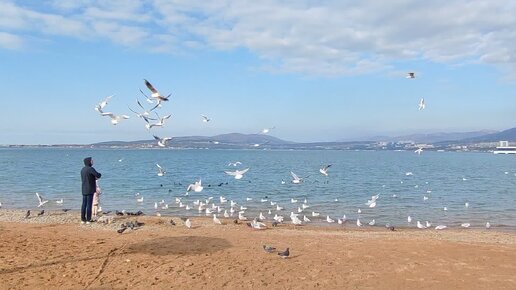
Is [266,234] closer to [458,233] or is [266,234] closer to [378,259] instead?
[378,259]

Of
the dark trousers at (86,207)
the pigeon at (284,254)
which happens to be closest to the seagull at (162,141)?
the dark trousers at (86,207)

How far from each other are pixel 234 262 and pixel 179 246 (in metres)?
2.00

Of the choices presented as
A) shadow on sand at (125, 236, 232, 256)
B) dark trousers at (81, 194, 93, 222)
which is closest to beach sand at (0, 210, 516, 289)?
shadow on sand at (125, 236, 232, 256)

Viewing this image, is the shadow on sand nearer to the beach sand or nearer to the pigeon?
the beach sand

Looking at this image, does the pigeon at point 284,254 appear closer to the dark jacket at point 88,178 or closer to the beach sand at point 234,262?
the beach sand at point 234,262

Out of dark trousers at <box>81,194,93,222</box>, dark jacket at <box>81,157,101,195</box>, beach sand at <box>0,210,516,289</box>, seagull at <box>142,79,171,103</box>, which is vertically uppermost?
seagull at <box>142,79,171,103</box>

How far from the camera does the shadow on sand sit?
39.7 feet

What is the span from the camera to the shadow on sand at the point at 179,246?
476 inches

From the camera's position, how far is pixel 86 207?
1731 centimetres

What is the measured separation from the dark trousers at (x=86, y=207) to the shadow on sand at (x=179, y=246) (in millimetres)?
4336

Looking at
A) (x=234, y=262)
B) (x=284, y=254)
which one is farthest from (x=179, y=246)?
(x=284, y=254)

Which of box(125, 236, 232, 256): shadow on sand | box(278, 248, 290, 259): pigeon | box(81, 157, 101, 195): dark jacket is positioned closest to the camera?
box(278, 248, 290, 259): pigeon

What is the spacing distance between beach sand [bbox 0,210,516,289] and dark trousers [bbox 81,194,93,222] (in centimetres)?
124

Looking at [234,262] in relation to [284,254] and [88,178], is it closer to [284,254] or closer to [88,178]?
[284,254]
